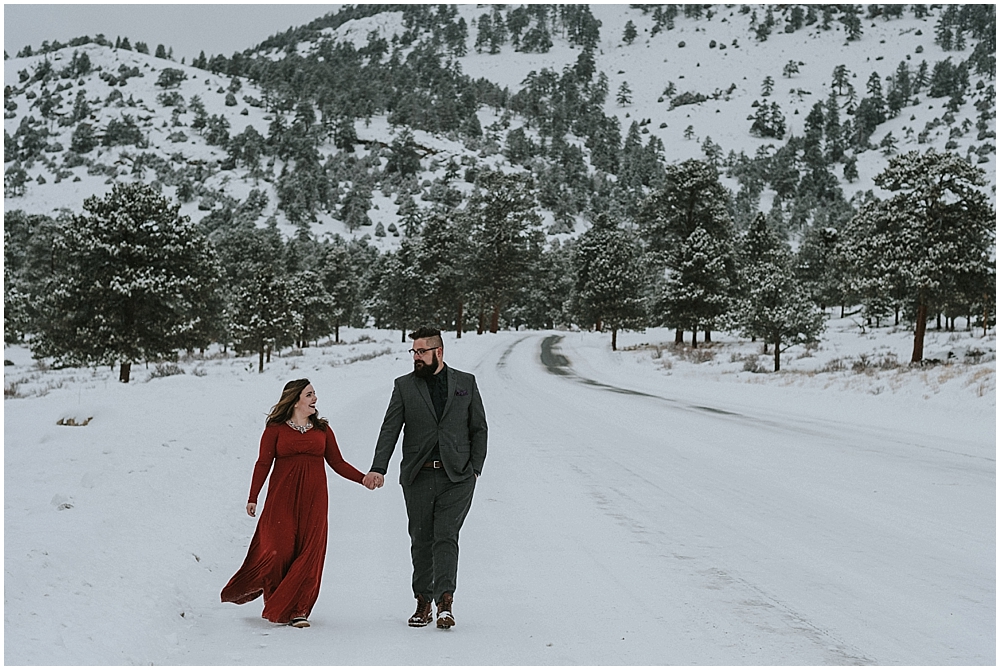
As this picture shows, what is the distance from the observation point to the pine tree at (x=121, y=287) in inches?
1142

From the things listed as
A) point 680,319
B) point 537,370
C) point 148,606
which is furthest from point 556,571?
point 680,319

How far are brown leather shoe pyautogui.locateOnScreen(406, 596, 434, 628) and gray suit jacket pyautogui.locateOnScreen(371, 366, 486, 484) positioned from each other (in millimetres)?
737

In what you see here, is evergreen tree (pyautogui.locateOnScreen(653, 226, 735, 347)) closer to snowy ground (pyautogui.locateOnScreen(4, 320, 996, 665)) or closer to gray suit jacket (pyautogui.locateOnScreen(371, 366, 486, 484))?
snowy ground (pyautogui.locateOnScreen(4, 320, 996, 665))

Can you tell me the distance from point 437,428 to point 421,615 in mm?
1142

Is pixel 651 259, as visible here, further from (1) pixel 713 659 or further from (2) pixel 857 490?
(1) pixel 713 659

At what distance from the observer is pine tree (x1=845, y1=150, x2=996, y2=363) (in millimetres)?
26875

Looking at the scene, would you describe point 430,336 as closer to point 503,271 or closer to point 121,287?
point 121,287

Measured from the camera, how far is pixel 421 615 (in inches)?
181

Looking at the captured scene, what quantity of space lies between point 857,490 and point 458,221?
56866 mm

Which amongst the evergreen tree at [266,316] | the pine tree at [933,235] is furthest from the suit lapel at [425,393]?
the evergreen tree at [266,316]

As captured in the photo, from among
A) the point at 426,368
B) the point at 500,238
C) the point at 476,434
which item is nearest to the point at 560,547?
the point at 476,434

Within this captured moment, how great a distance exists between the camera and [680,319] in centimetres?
4134

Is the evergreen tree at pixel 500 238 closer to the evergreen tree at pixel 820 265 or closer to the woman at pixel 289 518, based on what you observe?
the evergreen tree at pixel 820 265

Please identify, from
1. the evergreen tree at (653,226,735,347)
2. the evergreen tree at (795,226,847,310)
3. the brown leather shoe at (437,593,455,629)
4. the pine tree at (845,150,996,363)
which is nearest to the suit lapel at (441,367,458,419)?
the brown leather shoe at (437,593,455,629)
